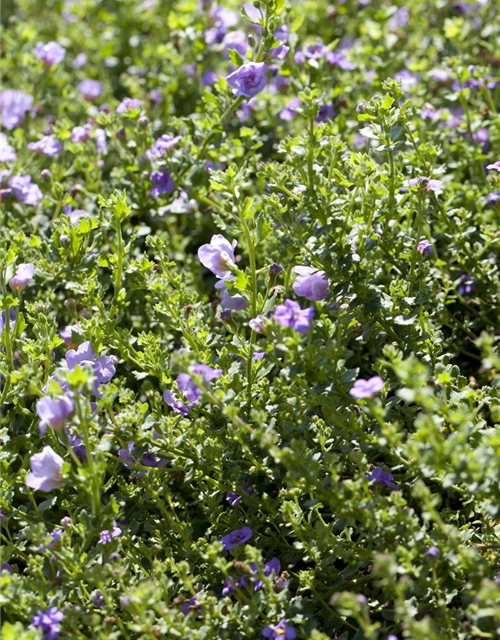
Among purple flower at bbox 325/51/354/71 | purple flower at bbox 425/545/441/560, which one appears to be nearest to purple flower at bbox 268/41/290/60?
purple flower at bbox 325/51/354/71

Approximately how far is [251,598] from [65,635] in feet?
1.51

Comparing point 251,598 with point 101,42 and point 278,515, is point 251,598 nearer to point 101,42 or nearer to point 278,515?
point 278,515

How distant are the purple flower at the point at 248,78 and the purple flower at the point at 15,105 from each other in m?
1.59

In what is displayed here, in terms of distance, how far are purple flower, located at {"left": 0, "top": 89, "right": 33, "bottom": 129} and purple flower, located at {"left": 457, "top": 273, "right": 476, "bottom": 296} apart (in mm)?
2252

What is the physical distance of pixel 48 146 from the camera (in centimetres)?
320

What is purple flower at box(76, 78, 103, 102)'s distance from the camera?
4.11 meters

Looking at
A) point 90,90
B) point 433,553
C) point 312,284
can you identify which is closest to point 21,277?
point 312,284

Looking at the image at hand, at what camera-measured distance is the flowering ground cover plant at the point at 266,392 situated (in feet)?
5.88

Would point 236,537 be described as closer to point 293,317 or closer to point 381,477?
point 381,477

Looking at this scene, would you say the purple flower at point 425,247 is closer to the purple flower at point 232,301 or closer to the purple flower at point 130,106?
→ the purple flower at point 232,301

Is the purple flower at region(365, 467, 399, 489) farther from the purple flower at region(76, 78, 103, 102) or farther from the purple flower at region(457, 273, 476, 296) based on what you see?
the purple flower at region(76, 78, 103, 102)

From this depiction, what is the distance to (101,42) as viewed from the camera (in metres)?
4.46

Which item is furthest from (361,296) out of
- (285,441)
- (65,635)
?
(65,635)

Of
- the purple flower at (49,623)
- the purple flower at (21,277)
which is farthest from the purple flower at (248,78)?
the purple flower at (49,623)
